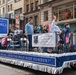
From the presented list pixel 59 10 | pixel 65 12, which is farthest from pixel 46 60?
pixel 59 10

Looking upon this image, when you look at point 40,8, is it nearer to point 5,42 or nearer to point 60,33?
point 5,42

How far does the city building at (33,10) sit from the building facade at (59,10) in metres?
2.47

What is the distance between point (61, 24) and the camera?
3378 cm

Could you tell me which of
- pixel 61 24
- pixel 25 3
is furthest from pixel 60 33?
pixel 25 3

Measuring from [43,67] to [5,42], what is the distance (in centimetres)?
466

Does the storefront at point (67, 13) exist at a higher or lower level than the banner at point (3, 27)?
higher

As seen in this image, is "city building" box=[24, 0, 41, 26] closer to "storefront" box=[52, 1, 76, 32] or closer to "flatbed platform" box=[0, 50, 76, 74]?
"storefront" box=[52, 1, 76, 32]

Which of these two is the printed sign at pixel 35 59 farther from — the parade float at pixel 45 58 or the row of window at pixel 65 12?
the row of window at pixel 65 12

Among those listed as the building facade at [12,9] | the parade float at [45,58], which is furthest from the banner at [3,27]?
the building facade at [12,9]

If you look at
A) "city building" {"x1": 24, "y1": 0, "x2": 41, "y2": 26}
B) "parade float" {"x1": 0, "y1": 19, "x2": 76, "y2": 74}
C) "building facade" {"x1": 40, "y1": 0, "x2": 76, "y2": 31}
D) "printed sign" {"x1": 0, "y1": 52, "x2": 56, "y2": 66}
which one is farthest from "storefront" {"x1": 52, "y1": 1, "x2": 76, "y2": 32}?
"parade float" {"x1": 0, "y1": 19, "x2": 76, "y2": 74}

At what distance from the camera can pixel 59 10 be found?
34.9m

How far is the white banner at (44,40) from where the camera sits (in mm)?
9125

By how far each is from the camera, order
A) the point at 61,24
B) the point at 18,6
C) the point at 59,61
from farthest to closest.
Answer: the point at 18,6 → the point at 61,24 → the point at 59,61

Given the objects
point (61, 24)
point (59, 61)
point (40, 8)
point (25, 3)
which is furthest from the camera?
point (25, 3)
